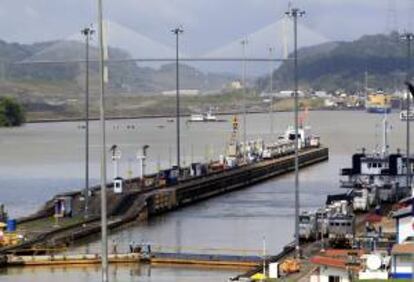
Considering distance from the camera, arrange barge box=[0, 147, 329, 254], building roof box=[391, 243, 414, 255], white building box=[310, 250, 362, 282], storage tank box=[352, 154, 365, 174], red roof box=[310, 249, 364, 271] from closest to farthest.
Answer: building roof box=[391, 243, 414, 255] → white building box=[310, 250, 362, 282] → red roof box=[310, 249, 364, 271] → barge box=[0, 147, 329, 254] → storage tank box=[352, 154, 365, 174]

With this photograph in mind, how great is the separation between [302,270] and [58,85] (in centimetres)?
10503

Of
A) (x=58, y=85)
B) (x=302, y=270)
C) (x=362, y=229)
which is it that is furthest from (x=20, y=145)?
(x=58, y=85)

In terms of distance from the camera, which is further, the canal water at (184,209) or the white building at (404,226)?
the canal water at (184,209)

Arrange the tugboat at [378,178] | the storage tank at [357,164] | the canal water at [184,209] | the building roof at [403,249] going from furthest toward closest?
the storage tank at [357,164], the tugboat at [378,178], the canal water at [184,209], the building roof at [403,249]

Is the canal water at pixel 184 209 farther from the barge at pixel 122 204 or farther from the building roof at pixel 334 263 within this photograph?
the building roof at pixel 334 263

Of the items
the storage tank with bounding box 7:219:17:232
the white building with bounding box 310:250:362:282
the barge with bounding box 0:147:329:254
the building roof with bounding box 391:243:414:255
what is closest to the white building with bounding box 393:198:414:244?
the white building with bounding box 310:250:362:282

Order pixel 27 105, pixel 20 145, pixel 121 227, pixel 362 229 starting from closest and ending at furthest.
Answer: pixel 362 229, pixel 121 227, pixel 20 145, pixel 27 105

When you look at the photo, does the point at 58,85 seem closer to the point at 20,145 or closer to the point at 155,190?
the point at 20,145

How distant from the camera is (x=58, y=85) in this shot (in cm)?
→ 11806

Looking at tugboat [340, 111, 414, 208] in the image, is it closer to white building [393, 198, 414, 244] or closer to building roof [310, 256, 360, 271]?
white building [393, 198, 414, 244]

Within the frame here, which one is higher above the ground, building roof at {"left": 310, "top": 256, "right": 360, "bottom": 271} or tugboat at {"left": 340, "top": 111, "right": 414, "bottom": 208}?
tugboat at {"left": 340, "top": 111, "right": 414, "bottom": 208}

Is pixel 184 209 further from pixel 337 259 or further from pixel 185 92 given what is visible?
pixel 185 92

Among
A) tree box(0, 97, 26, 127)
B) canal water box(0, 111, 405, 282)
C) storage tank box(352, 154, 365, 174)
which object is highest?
tree box(0, 97, 26, 127)

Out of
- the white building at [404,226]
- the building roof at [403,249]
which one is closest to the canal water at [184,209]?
the white building at [404,226]
